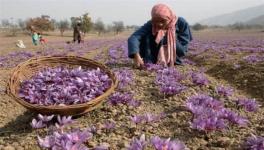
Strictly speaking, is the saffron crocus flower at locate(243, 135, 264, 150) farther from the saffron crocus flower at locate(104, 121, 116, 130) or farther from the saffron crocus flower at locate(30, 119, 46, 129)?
the saffron crocus flower at locate(30, 119, 46, 129)

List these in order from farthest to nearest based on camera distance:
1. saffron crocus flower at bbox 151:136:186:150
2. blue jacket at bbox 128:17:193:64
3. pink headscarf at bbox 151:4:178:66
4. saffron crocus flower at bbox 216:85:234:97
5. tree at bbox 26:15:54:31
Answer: tree at bbox 26:15:54:31 < blue jacket at bbox 128:17:193:64 < pink headscarf at bbox 151:4:178:66 < saffron crocus flower at bbox 216:85:234:97 < saffron crocus flower at bbox 151:136:186:150

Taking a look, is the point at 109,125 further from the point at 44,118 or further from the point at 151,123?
the point at 44,118

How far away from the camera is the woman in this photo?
25.6ft

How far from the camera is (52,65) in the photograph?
5.41 m

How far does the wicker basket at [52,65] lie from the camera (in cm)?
401

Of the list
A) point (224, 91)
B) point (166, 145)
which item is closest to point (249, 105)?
point (224, 91)

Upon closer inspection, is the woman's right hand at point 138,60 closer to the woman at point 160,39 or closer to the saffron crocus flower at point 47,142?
the woman at point 160,39

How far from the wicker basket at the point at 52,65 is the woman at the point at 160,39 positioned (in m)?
2.53

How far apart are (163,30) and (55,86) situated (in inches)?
161

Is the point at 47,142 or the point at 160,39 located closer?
the point at 47,142

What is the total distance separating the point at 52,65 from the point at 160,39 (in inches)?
138

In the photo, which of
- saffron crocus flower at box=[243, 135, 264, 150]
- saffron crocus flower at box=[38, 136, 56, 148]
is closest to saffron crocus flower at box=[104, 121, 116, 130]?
saffron crocus flower at box=[38, 136, 56, 148]

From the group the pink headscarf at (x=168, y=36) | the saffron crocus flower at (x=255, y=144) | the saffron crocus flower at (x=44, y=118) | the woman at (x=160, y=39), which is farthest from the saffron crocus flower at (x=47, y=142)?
the pink headscarf at (x=168, y=36)

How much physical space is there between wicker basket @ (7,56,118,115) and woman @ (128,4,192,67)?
253cm
